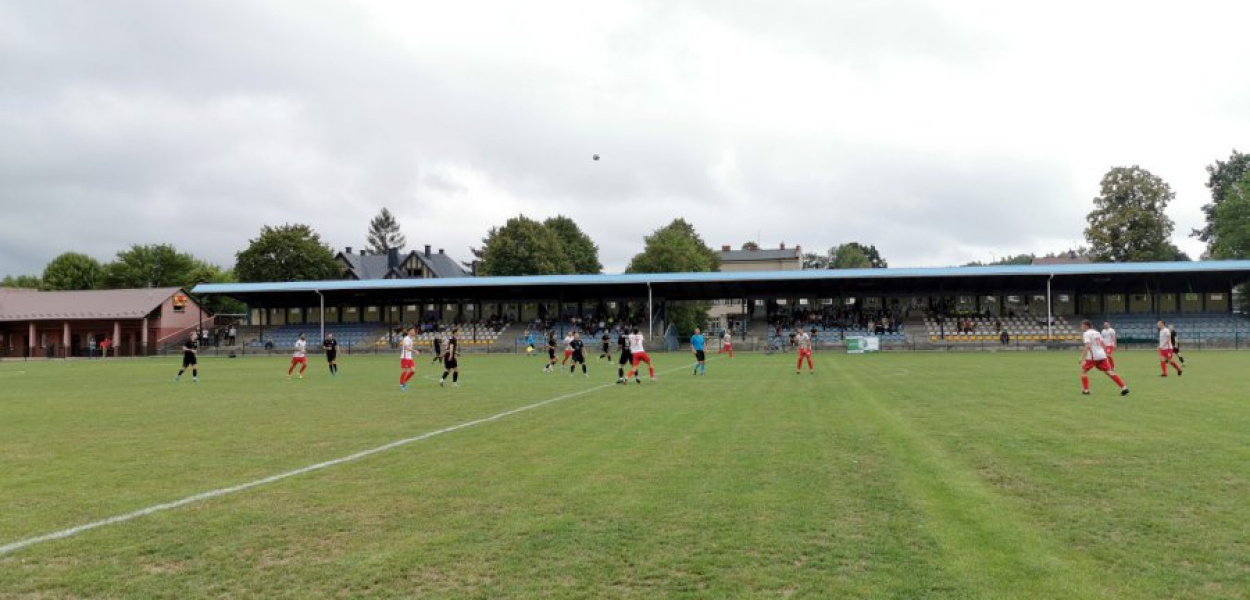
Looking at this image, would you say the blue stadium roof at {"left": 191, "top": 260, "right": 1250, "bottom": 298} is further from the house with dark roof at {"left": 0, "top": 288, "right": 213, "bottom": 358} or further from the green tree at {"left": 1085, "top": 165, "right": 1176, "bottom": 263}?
the green tree at {"left": 1085, "top": 165, "right": 1176, "bottom": 263}

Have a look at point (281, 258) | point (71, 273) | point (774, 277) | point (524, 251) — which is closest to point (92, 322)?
point (281, 258)

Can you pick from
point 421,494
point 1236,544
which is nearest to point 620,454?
point 421,494

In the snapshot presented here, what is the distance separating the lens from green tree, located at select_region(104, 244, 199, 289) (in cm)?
9331

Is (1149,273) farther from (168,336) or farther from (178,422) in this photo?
(168,336)

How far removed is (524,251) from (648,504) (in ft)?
269

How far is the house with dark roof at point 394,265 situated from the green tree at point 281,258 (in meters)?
5.78

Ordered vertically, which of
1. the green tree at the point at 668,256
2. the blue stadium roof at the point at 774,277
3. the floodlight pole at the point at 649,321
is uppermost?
the green tree at the point at 668,256

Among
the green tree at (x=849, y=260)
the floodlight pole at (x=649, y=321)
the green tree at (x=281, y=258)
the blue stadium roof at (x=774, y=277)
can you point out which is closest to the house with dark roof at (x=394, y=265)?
the green tree at (x=281, y=258)

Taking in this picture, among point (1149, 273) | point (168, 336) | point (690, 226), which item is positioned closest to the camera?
point (1149, 273)

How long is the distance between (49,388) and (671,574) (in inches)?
1050

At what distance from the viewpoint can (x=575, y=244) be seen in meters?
99.5

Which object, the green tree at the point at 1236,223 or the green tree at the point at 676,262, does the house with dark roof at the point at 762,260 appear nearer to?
the green tree at the point at 676,262

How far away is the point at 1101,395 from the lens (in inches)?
679

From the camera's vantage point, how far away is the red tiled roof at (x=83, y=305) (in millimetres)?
68688
